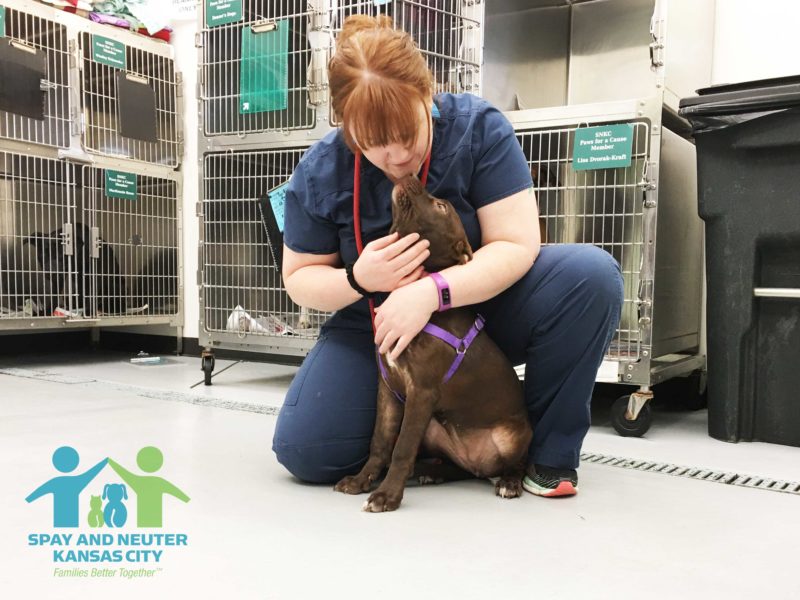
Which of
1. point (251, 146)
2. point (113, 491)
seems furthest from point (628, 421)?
point (251, 146)

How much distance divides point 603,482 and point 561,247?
1.66 ft

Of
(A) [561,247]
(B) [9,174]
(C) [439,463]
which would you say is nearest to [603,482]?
(C) [439,463]

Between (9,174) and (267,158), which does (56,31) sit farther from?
(267,158)

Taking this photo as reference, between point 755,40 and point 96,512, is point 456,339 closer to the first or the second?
point 96,512

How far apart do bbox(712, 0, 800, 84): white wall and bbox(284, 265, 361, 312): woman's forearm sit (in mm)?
1869

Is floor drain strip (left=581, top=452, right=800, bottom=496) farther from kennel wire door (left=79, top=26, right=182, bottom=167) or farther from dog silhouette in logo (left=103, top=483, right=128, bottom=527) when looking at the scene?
kennel wire door (left=79, top=26, right=182, bottom=167)

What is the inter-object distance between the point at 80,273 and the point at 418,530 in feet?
8.95

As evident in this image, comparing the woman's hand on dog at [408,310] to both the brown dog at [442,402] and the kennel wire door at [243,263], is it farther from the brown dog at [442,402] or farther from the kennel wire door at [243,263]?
the kennel wire door at [243,263]

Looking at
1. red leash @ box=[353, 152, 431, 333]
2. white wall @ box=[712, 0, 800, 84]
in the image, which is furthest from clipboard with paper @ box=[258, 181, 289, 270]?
white wall @ box=[712, 0, 800, 84]

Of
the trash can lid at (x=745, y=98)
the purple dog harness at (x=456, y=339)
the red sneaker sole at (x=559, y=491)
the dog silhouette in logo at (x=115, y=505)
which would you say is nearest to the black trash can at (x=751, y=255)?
the trash can lid at (x=745, y=98)

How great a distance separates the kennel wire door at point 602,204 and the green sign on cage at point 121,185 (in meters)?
2.13

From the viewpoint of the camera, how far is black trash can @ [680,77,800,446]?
179 centimetres

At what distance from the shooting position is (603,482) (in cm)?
147

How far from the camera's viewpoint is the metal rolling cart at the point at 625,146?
6.54ft
